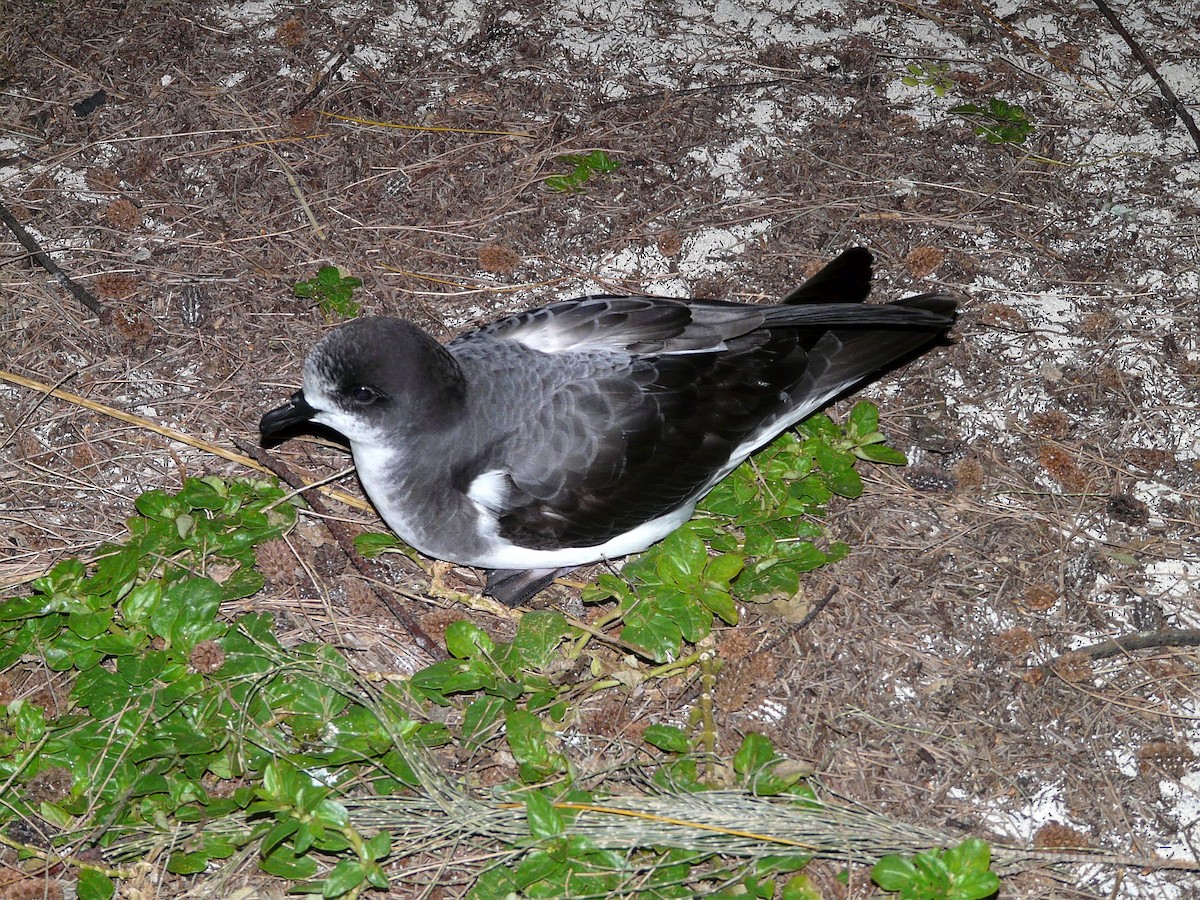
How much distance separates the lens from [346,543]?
398 cm

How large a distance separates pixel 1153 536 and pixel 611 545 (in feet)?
7.25

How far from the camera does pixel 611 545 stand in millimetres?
3914

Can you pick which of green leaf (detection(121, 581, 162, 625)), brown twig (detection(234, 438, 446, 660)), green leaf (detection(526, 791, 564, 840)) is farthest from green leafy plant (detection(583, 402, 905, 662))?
green leaf (detection(121, 581, 162, 625))

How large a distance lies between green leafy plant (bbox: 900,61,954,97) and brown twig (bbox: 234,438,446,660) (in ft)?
12.6

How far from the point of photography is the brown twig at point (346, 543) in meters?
3.76

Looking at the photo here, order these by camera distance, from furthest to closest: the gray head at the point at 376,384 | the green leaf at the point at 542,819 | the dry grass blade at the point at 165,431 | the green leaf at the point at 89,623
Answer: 1. the dry grass blade at the point at 165,431
2. the green leaf at the point at 89,623
3. the gray head at the point at 376,384
4. the green leaf at the point at 542,819

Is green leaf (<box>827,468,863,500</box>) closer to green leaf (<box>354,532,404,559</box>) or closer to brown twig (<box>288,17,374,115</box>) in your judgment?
green leaf (<box>354,532,404,559</box>)

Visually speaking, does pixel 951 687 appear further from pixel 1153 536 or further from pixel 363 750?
pixel 363 750

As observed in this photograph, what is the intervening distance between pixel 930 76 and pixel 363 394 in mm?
3838

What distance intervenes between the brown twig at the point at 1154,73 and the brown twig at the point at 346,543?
4.64 meters

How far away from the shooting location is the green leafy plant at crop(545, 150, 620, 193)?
16.6 feet

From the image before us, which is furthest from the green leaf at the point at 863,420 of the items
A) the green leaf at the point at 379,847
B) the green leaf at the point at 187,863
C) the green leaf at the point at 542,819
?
the green leaf at the point at 187,863

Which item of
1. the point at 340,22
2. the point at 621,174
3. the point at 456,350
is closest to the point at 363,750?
the point at 456,350

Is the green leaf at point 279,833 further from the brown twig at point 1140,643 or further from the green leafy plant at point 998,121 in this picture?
the green leafy plant at point 998,121
